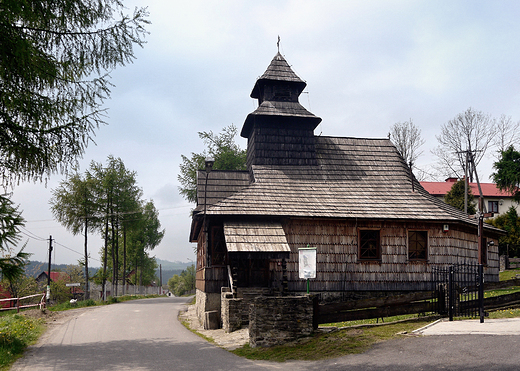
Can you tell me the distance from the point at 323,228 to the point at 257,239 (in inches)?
129

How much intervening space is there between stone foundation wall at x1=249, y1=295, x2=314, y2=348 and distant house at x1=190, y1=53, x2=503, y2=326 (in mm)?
4149

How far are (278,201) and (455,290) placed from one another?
26.6 feet

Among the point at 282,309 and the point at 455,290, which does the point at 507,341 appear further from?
the point at 282,309

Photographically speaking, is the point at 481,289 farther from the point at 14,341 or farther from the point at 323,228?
the point at 14,341

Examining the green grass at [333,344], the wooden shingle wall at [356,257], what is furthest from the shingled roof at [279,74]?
the green grass at [333,344]

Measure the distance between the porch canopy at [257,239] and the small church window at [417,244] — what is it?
5794mm

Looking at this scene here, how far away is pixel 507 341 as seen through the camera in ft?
26.4

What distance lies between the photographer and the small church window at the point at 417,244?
18.6m

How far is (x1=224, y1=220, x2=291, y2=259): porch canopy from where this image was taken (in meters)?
15.3

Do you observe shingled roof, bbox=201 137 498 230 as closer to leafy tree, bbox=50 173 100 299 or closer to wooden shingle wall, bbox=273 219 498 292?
wooden shingle wall, bbox=273 219 498 292


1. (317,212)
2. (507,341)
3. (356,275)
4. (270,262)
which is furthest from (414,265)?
(507,341)

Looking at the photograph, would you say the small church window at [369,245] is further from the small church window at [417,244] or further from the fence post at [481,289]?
the fence post at [481,289]

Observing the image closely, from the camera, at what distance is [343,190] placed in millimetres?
19891

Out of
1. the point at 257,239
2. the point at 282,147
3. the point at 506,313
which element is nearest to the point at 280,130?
the point at 282,147
